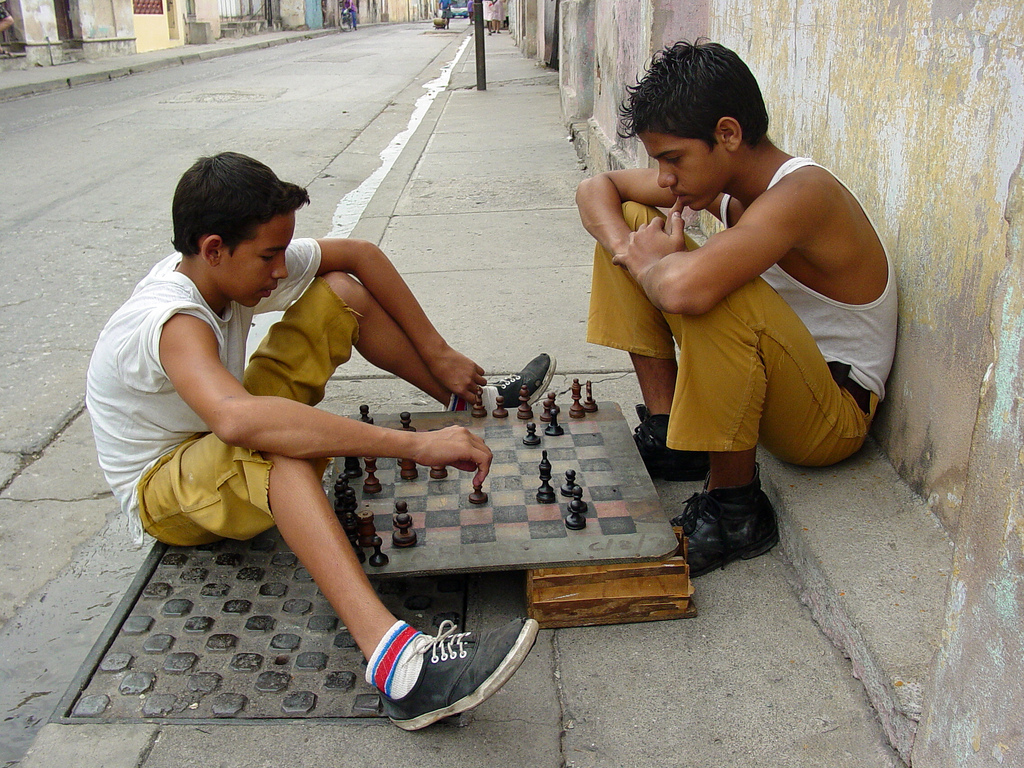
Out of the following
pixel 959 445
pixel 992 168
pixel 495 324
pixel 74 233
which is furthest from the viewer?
pixel 74 233

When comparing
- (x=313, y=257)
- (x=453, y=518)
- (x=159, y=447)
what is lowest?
(x=453, y=518)

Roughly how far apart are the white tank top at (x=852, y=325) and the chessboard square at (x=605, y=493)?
0.66m

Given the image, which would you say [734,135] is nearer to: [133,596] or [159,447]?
[159,447]

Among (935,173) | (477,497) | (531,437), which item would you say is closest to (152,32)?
(531,437)

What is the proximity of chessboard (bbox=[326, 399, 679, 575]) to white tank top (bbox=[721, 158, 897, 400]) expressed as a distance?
613 mm

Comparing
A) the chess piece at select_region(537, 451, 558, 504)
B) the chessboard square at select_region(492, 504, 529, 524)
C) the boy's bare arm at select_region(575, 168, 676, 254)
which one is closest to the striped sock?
the chessboard square at select_region(492, 504, 529, 524)

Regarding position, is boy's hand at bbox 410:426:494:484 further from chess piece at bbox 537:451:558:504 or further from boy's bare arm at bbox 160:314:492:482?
chess piece at bbox 537:451:558:504

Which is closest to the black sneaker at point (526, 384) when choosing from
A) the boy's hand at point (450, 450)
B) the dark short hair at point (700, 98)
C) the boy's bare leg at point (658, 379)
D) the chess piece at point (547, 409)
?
the chess piece at point (547, 409)

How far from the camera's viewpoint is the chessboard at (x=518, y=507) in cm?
218

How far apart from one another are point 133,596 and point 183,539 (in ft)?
0.61

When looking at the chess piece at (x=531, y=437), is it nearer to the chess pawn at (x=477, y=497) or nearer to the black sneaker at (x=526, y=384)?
the black sneaker at (x=526, y=384)

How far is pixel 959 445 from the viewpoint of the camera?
212 cm

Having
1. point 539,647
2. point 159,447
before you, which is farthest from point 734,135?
point 159,447

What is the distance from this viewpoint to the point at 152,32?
2483cm
